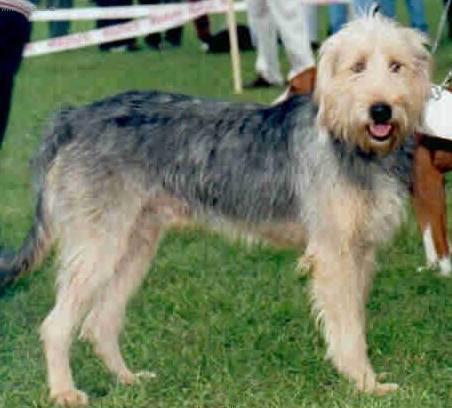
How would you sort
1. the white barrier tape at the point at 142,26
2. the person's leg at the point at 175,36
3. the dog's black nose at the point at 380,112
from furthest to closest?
1. the person's leg at the point at 175,36
2. the white barrier tape at the point at 142,26
3. the dog's black nose at the point at 380,112

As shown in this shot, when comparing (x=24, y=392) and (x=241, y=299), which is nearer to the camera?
(x=24, y=392)

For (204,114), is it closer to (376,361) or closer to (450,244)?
(376,361)

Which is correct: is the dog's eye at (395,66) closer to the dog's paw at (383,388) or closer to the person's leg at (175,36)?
the dog's paw at (383,388)

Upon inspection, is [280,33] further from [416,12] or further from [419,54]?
[419,54]

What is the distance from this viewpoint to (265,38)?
14039 millimetres

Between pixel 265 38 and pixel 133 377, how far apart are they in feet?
27.9

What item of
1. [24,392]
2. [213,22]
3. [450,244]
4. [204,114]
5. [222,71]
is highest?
[204,114]

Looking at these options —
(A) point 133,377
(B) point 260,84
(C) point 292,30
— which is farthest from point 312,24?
(A) point 133,377

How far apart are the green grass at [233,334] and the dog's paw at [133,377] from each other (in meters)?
0.06

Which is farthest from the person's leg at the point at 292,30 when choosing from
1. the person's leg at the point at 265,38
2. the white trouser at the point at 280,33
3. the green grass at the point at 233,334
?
the green grass at the point at 233,334

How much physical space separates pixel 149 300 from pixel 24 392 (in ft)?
4.97

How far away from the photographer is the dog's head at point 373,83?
17.7 ft

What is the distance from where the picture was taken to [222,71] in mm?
16594

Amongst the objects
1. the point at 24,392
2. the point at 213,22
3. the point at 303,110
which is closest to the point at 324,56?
the point at 303,110
